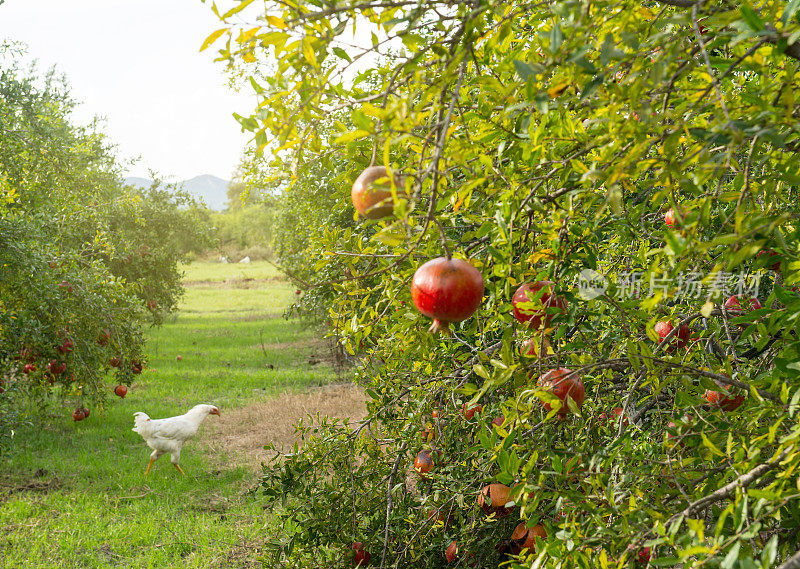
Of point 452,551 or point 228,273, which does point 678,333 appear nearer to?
point 452,551

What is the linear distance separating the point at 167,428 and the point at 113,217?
23.4 feet

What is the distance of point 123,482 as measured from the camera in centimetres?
623

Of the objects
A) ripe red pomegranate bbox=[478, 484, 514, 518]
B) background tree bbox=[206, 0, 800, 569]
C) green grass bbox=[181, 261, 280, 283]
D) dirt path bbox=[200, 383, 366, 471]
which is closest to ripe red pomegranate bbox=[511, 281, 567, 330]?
background tree bbox=[206, 0, 800, 569]

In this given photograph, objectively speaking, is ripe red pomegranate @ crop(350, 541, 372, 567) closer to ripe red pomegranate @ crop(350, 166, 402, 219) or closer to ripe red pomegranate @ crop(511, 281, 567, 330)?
ripe red pomegranate @ crop(511, 281, 567, 330)

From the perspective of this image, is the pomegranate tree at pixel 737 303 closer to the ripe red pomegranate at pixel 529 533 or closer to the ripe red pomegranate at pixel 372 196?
the ripe red pomegranate at pixel 529 533

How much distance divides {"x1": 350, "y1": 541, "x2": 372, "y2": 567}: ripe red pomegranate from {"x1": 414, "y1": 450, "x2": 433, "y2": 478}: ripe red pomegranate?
1.38ft

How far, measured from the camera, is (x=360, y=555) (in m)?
2.78

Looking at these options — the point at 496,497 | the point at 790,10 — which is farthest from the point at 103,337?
the point at 790,10

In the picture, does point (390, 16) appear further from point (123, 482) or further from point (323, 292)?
point (123, 482)

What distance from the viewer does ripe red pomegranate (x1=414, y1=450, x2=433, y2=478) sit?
2.81m

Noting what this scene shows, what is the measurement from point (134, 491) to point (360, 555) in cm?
416

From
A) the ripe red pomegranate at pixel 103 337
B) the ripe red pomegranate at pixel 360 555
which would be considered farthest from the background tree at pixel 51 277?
the ripe red pomegranate at pixel 360 555

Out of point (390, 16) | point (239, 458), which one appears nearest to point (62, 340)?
point (239, 458)

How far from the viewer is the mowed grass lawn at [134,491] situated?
479 centimetres
